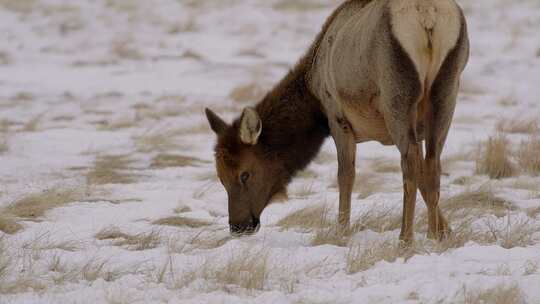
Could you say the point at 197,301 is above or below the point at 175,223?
above

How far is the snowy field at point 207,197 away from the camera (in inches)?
187

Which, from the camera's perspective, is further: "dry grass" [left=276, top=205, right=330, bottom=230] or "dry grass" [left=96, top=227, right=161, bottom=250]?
"dry grass" [left=276, top=205, right=330, bottom=230]

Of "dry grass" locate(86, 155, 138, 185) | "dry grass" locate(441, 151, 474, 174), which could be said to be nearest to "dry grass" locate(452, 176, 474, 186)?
"dry grass" locate(441, 151, 474, 174)

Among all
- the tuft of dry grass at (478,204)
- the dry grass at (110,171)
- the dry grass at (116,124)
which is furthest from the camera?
the dry grass at (116,124)

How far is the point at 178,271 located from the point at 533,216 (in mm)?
3052

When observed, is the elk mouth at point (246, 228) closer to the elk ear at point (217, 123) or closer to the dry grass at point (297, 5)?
the elk ear at point (217, 123)

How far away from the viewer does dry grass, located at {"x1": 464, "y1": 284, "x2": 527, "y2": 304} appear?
4.33m

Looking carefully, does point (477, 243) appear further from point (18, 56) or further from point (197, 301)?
point (18, 56)

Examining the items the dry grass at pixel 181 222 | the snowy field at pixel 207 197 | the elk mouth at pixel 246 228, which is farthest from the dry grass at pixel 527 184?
the dry grass at pixel 181 222

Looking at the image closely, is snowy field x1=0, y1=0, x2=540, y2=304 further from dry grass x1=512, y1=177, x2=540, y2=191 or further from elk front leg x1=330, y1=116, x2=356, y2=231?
elk front leg x1=330, y1=116, x2=356, y2=231

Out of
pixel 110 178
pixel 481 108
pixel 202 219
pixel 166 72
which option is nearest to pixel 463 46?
pixel 202 219

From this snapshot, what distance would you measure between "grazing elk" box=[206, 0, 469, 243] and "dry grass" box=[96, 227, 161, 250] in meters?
0.81

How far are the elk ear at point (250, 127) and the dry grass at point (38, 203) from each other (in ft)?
5.89

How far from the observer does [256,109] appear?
24.2 feet
